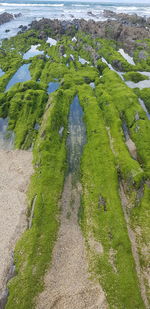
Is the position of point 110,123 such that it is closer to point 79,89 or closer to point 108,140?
point 108,140

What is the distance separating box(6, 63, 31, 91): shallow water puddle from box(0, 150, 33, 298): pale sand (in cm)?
3017

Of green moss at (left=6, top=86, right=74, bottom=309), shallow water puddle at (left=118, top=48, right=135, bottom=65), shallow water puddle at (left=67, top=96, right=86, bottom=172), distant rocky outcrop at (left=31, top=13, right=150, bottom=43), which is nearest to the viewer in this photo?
green moss at (left=6, top=86, right=74, bottom=309)

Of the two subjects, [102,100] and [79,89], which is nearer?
[102,100]

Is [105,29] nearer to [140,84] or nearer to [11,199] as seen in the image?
[140,84]

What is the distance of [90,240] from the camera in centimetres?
2734

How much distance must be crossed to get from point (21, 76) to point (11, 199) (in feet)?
155

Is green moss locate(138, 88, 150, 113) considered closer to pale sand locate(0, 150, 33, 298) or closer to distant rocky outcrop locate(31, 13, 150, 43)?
pale sand locate(0, 150, 33, 298)

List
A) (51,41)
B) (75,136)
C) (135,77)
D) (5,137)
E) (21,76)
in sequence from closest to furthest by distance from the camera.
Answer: (75,136), (5,137), (135,77), (21,76), (51,41)

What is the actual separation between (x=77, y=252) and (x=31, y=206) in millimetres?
8685

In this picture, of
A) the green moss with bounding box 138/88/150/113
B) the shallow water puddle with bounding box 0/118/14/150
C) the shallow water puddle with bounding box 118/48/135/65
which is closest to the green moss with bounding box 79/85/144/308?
the shallow water puddle with bounding box 0/118/14/150

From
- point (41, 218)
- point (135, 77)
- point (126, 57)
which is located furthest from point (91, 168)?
point (126, 57)

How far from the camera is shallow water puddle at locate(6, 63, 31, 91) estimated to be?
63.7m

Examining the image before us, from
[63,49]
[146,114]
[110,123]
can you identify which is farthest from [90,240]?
[63,49]

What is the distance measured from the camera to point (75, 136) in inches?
1710
